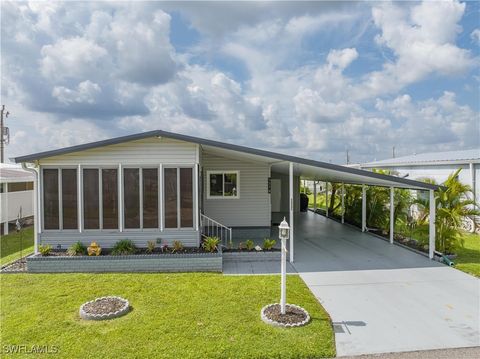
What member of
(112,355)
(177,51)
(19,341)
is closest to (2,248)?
(19,341)

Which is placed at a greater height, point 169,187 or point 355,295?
point 169,187

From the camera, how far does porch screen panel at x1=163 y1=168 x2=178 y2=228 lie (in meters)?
8.77

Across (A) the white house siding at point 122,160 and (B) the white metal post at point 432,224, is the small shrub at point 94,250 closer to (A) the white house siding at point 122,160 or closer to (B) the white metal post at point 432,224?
(A) the white house siding at point 122,160

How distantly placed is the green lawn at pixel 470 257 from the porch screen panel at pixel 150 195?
26.9 ft

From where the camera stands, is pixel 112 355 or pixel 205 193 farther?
pixel 205 193

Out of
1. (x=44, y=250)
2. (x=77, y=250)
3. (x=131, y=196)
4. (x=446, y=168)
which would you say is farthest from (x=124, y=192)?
(x=446, y=168)

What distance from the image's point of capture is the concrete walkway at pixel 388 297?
15.9ft

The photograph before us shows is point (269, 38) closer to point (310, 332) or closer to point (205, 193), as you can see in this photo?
point (205, 193)

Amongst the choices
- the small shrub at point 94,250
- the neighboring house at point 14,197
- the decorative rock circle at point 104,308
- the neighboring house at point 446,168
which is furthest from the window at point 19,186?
the neighboring house at point 446,168

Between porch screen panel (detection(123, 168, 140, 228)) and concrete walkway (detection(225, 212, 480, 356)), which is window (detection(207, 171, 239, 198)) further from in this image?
porch screen panel (detection(123, 168, 140, 228))

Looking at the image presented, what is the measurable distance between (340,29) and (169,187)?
10194 millimetres

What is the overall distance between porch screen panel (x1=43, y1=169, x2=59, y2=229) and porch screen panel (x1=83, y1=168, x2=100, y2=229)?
77 cm

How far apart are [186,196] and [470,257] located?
27.5ft

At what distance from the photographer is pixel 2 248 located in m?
10.5
